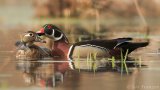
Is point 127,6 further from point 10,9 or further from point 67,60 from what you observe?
point 67,60

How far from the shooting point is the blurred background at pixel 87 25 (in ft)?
33.2

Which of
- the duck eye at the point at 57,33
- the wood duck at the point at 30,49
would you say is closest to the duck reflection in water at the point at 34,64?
the wood duck at the point at 30,49

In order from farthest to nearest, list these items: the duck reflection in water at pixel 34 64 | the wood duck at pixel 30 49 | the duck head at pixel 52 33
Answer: the duck head at pixel 52 33 < the wood duck at pixel 30 49 < the duck reflection in water at pixel 34 64

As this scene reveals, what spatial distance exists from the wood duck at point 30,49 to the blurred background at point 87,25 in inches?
7.9

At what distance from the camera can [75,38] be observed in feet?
55.2

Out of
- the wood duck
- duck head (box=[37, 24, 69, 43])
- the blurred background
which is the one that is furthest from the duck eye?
the blurred background

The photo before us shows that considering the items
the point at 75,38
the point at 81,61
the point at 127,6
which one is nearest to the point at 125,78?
the point at 81,61

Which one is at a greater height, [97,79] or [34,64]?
[34,64]

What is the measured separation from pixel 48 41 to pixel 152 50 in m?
2.20

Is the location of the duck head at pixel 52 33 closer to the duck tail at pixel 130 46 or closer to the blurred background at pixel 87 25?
the blurred background at pixel 87 25

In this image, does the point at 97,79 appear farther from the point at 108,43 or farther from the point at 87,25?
the point at 87,25

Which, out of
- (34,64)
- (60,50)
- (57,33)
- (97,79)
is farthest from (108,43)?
(97,79)

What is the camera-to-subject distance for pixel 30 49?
13.5m

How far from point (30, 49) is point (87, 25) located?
9240 mm
